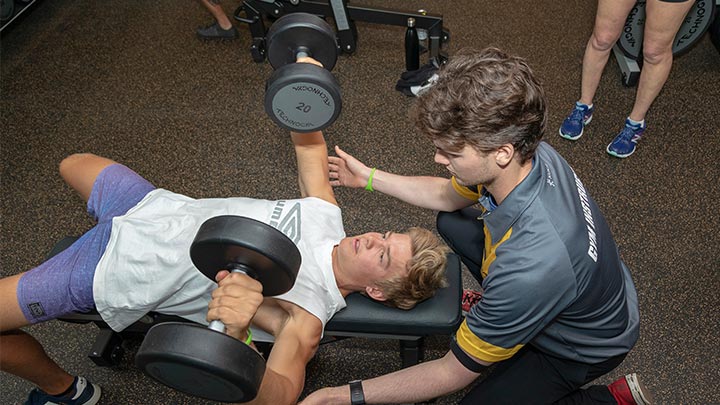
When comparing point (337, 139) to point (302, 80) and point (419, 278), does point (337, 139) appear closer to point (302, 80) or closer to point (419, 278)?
point (302, 80)

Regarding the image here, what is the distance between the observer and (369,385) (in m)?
1.50

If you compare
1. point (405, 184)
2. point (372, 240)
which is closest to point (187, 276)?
point (372, 240)

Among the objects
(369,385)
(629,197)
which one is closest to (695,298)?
(629,197)

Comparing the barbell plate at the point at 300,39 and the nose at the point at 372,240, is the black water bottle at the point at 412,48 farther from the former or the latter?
the nose at the point at 372,240

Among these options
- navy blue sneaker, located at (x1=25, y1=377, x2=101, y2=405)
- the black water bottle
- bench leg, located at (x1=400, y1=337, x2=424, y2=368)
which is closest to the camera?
bench leg, located at (x1=400, y1=337, x2=424, y2=368)

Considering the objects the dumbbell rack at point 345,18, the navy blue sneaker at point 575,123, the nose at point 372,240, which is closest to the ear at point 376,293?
the nose at point 372,240

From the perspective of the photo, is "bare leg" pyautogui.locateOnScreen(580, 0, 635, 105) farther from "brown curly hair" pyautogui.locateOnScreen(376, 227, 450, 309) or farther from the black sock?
the black sock

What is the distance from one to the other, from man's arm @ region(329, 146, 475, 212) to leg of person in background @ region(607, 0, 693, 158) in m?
0.96

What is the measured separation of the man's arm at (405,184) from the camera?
1.85m

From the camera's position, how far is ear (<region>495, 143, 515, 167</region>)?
130cm

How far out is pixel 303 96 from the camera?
5.55 ft

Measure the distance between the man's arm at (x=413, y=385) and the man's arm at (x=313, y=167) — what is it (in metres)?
0.54

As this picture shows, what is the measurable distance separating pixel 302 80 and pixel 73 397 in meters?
1.12

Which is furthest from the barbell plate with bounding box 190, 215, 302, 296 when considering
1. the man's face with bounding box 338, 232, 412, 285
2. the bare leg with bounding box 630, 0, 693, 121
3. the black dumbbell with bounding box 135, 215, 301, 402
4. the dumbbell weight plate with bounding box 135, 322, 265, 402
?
the bare leg with bounding box 630, 0, 693, 121
